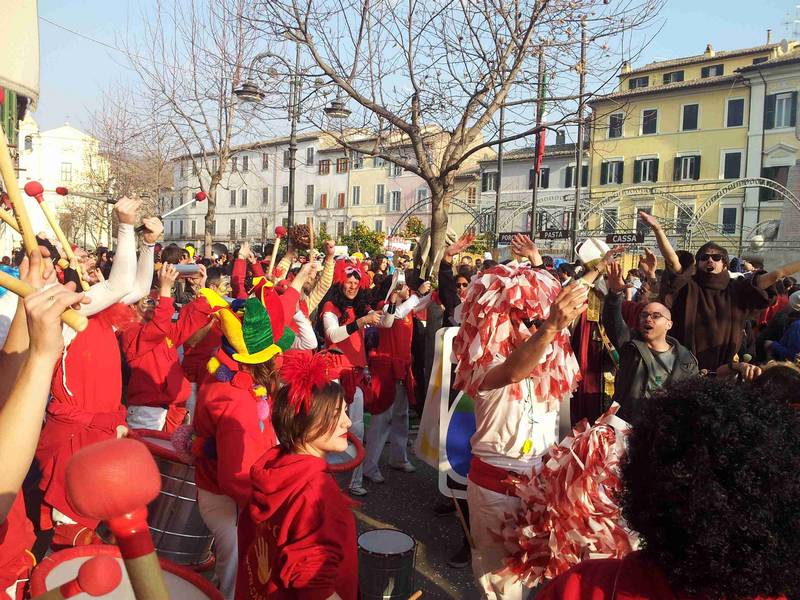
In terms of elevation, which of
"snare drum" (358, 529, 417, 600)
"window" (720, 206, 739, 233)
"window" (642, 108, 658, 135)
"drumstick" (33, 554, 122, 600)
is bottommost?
"snare drum" (358, 529, 417, 600)

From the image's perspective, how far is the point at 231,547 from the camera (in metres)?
3.50

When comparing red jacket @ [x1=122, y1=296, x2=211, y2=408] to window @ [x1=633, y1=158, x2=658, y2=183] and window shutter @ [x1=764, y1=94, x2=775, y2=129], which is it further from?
window @ [x1=633, y1=158, x2=658, y2=183]

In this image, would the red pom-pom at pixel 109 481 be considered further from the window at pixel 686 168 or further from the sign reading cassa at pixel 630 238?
the window at pixel 686 168

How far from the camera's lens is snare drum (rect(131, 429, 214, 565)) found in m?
3.87

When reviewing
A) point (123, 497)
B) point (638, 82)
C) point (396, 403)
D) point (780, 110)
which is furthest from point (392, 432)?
point (638, 82)

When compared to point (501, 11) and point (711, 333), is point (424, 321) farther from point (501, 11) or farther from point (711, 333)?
point (501, 11)

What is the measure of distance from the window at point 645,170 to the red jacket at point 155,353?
47733 mm

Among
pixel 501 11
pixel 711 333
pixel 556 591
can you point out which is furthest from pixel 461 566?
pixel 501 11

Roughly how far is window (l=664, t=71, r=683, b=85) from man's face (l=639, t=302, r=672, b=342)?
52.7 m

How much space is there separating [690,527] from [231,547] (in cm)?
273

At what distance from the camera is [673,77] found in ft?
167

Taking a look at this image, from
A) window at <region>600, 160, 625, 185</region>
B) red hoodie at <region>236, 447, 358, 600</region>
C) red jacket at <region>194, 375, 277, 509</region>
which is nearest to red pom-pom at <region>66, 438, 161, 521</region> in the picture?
red hoodie at <region>236, 447, 358, 600</region>

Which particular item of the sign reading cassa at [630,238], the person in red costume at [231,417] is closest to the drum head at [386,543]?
the person in red costume at [231,417]

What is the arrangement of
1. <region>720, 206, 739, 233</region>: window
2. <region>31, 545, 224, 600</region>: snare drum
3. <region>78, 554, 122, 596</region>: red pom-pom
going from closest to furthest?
1. <region>78, 554, 122, 596</region>: red pom-pom
2. <region>31, 545, 224, 600</region>: snare drum
3. <region>720, 206, 739, 233</region>: window
